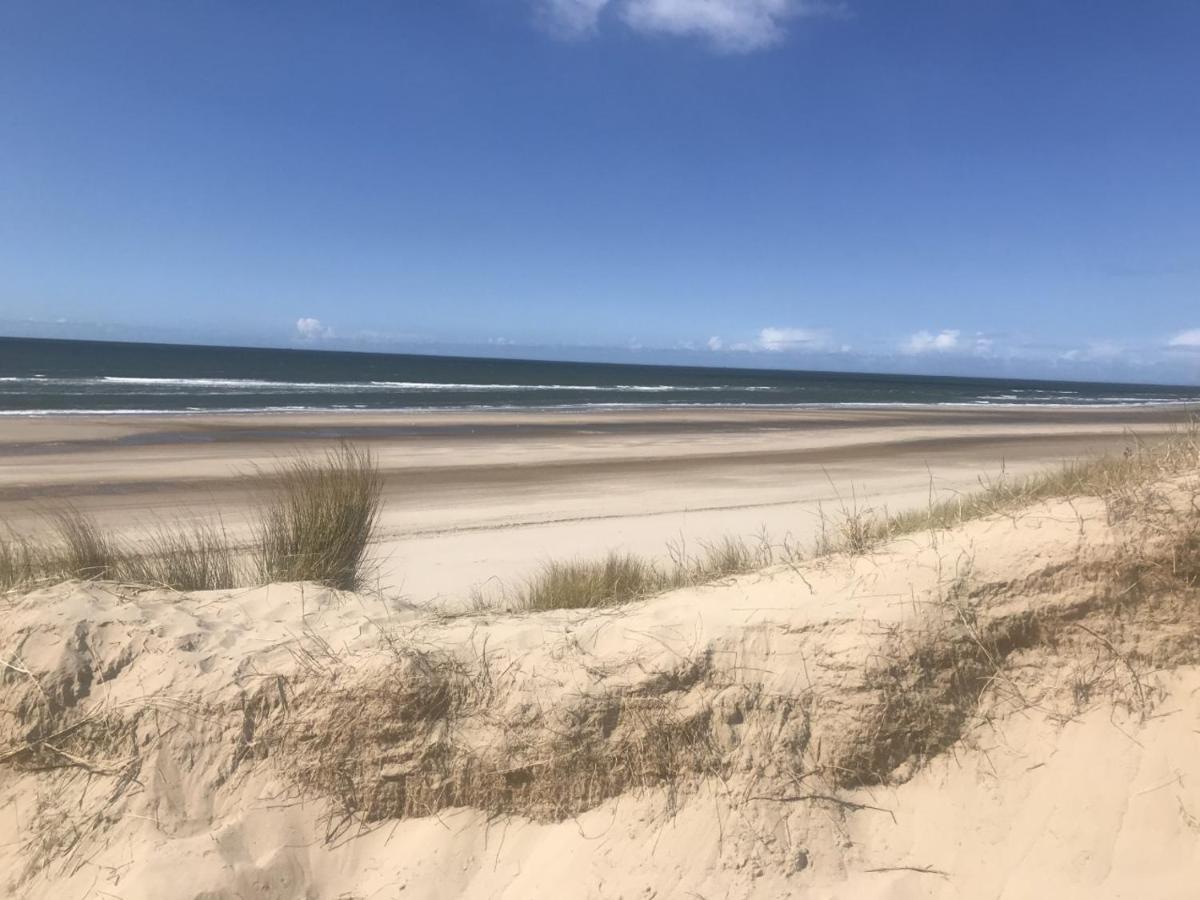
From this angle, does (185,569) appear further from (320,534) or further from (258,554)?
(320,534)

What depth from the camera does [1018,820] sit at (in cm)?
333

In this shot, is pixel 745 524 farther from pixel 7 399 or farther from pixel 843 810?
pixel 7 399

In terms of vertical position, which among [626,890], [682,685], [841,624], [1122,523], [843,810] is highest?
[1122,523]

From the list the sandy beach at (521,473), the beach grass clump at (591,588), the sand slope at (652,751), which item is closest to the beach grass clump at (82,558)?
the sand slope at (652,751)

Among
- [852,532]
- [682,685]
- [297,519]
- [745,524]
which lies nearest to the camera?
[682,685]

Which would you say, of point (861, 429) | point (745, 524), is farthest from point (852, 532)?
point (861, 429)

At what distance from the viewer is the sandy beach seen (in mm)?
11203

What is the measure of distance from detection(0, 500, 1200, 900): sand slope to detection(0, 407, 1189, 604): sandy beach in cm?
285

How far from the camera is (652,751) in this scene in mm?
3678

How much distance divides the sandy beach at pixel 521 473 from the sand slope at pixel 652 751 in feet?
9.36

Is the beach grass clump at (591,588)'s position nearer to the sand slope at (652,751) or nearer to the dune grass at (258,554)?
the sand slope at (652,751)

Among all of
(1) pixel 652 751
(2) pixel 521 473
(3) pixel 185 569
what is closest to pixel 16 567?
(3) pixel 185 569

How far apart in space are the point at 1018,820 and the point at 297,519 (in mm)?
5085

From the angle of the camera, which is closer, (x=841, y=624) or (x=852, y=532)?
(x=841, y=624)
